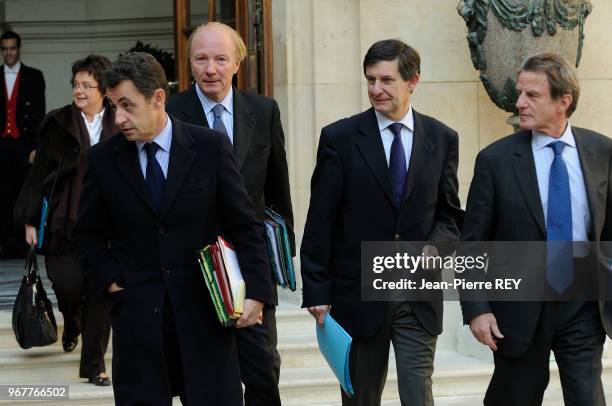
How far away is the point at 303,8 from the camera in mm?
9945

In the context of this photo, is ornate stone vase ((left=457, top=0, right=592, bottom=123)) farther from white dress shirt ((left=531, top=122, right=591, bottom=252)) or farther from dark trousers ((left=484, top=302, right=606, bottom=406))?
dark trousers ((left=484, top=302, right=606, bottom=406))

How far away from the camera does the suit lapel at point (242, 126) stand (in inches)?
255

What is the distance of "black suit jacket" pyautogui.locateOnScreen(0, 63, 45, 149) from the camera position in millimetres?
13984

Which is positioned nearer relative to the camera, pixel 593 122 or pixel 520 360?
pixel 520 360

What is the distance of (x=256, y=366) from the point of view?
623cm

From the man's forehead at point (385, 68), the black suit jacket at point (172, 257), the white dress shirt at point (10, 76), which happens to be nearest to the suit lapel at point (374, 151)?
the man's forehead at point (385, 68)

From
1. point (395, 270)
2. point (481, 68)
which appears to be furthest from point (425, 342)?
point (481, 68)

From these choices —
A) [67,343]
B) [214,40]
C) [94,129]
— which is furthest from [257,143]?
[67,343]

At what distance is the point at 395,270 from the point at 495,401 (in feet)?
2.44

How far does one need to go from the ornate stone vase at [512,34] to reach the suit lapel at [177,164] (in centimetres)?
456

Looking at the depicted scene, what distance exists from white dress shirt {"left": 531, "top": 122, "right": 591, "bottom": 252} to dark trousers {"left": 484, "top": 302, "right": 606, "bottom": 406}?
0.27 meters

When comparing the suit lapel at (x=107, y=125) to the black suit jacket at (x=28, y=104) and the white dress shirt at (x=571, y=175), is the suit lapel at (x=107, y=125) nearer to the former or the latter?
the white dress shirt at (x=571, y=175)

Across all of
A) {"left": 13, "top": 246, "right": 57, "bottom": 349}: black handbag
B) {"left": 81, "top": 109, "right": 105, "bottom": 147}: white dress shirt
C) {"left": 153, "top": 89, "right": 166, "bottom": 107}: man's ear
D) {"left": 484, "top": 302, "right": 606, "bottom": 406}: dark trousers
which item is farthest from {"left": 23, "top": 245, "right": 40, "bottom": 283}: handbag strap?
{"left": 484, "top": 302, "right": 606, "bottom": 406}: dark trousers

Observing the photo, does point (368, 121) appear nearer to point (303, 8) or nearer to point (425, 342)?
point (425, 342)
